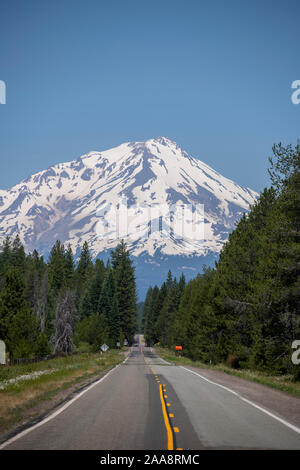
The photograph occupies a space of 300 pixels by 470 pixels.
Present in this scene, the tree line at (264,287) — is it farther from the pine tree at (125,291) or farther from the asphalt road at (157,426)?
the pine tree at (125,291)

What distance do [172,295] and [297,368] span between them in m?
88.2

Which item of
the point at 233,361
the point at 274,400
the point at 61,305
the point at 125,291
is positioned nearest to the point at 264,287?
the point at 274,400

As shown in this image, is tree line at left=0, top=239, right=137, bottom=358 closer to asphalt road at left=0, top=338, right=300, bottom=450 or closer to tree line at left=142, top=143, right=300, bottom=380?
tree line at left=142, top=143, right=300, bottom=380

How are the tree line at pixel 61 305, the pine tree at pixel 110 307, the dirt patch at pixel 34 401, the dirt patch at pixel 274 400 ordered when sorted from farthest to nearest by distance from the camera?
the pine tree at pixel 110 307
the tree line at pixel 61 305
the dirt patch at pixel 274 400
the dirt patch at pixel 34 401

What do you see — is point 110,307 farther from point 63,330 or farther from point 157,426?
point 157,426

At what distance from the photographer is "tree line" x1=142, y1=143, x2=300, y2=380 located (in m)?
24.2

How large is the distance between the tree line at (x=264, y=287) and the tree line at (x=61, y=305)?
19.8 m

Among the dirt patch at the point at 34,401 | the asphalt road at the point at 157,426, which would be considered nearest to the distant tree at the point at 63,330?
the dirt patch at the point at 34,401

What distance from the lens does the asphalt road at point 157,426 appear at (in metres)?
9.80

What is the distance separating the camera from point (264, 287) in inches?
1009

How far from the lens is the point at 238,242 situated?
40719mm

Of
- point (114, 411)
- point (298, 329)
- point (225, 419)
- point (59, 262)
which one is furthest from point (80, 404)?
point (59, 262)


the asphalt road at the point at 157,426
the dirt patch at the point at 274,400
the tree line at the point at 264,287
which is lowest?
the dirt patch at the point at 274,400
